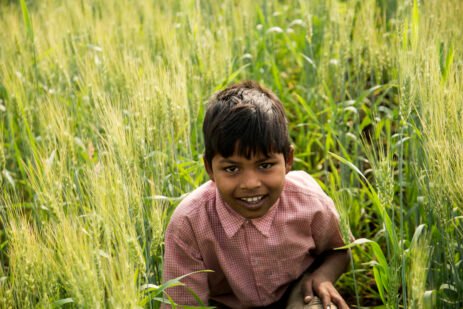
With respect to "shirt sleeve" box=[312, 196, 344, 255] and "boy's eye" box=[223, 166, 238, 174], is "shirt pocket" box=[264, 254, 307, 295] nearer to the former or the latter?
"shirt sleeve" box=[312, 196, 344, 255]

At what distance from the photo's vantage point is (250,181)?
1850 millimetres

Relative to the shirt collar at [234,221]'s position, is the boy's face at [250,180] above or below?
above

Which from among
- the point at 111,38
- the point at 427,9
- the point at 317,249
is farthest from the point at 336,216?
the point at 111,38

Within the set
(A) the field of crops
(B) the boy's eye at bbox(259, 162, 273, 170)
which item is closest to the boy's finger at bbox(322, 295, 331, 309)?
(A) the field of crops

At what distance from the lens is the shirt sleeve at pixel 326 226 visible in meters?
2.06

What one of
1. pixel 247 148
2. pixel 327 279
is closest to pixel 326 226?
pixel 327 279

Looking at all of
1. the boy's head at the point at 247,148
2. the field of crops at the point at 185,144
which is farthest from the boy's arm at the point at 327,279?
the boy's head at the point at 247,148

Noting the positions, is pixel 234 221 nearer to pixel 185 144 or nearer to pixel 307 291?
pixel 307 291

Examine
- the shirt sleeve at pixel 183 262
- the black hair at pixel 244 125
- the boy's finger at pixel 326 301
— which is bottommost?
the boy's finger at pixel 326 301

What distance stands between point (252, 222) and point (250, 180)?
0.71 ft

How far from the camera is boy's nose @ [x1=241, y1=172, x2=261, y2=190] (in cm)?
Answer: 185

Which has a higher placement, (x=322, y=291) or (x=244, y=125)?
(x=244, y=125)

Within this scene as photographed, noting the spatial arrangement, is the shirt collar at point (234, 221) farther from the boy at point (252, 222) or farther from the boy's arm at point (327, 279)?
the boy's arm at point (327, 279)

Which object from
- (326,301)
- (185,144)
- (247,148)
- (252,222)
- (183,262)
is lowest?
(326,301)
